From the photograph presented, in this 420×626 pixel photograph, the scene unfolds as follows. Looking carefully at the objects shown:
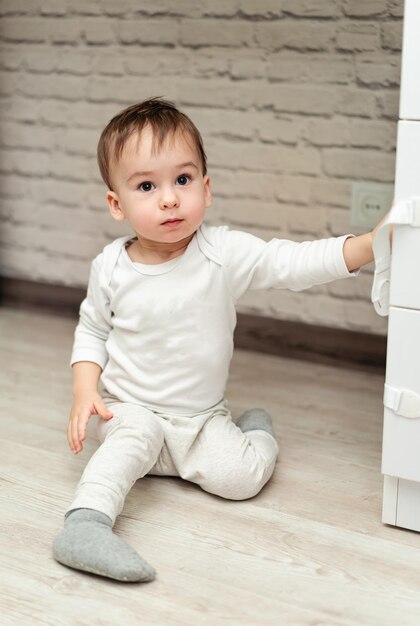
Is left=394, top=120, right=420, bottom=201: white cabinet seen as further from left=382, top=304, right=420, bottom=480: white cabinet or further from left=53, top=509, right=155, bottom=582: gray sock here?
left=53, top=509, right=155, bottom=582: gray sock

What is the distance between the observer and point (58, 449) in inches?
56.2

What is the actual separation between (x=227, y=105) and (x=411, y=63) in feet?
2.79

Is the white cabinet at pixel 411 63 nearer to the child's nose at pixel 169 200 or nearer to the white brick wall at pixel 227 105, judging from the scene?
the child's nose at pixel 169 200

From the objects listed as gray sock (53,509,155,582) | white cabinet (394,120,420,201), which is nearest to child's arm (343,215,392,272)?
white cabinet (394,120,420,201)

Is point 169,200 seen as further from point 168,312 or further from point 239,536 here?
point 239,536

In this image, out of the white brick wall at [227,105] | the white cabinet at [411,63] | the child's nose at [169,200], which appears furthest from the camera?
the white brick wall at [227,105]

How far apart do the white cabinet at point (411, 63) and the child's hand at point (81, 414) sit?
0.58 metres

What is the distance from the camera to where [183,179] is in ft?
4.10

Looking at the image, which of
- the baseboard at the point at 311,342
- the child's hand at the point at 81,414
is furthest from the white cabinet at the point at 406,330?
the baseboard at the point at 311,342

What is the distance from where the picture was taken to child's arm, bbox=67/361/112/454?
1.25 m

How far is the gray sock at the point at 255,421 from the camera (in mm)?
1399

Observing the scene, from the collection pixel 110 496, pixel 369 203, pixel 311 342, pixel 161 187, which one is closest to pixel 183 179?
pixel 161 187

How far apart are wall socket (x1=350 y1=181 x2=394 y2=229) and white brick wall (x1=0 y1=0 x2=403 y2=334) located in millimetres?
18

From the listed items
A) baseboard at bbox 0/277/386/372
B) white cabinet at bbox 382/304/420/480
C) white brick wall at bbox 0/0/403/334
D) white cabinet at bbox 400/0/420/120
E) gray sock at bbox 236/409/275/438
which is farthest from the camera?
baseboard at bbox 0/277/386/372
